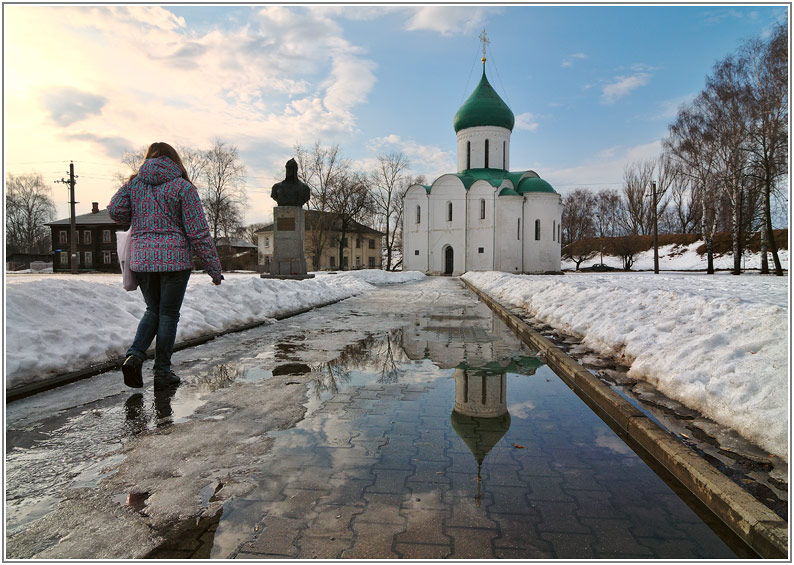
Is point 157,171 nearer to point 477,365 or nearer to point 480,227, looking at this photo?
point 477,365

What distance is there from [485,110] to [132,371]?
4135 centimetres

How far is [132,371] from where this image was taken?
13.6ft

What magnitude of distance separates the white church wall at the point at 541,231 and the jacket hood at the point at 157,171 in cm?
3958

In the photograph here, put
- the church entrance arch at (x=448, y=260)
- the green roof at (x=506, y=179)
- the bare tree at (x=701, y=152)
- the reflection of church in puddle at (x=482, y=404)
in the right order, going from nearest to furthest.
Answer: the reflection of church in puddle at (x=482, y=404), the bare tree at (x=701, y=152), the green roof at (x=506, y=179), the church entrance arch at (x=448, y=260)

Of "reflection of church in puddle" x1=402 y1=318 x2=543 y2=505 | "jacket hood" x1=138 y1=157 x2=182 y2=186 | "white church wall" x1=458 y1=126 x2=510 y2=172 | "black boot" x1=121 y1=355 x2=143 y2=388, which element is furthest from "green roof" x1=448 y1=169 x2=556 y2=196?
"black boot" x1=121 y1=355 x2=143 y2=388

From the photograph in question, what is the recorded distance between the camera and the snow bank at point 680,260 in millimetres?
41950

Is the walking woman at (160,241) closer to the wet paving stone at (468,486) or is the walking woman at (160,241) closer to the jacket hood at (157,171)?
the jacket hood at (157,171)

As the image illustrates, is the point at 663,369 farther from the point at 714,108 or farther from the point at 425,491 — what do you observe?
the point at 714,108

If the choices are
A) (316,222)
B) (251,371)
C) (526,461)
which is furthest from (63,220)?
(526,461)

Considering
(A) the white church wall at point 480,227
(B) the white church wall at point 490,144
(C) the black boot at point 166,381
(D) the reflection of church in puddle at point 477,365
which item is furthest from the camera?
(B) the white church wall at point 490,144

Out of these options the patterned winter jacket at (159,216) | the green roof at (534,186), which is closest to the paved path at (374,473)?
the patterned winter jacket at (159,216)

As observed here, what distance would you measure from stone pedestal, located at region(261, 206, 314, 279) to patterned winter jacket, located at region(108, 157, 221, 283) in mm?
13277

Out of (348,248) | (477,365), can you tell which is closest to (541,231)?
(348,248)

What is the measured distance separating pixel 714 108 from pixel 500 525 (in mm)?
33641
